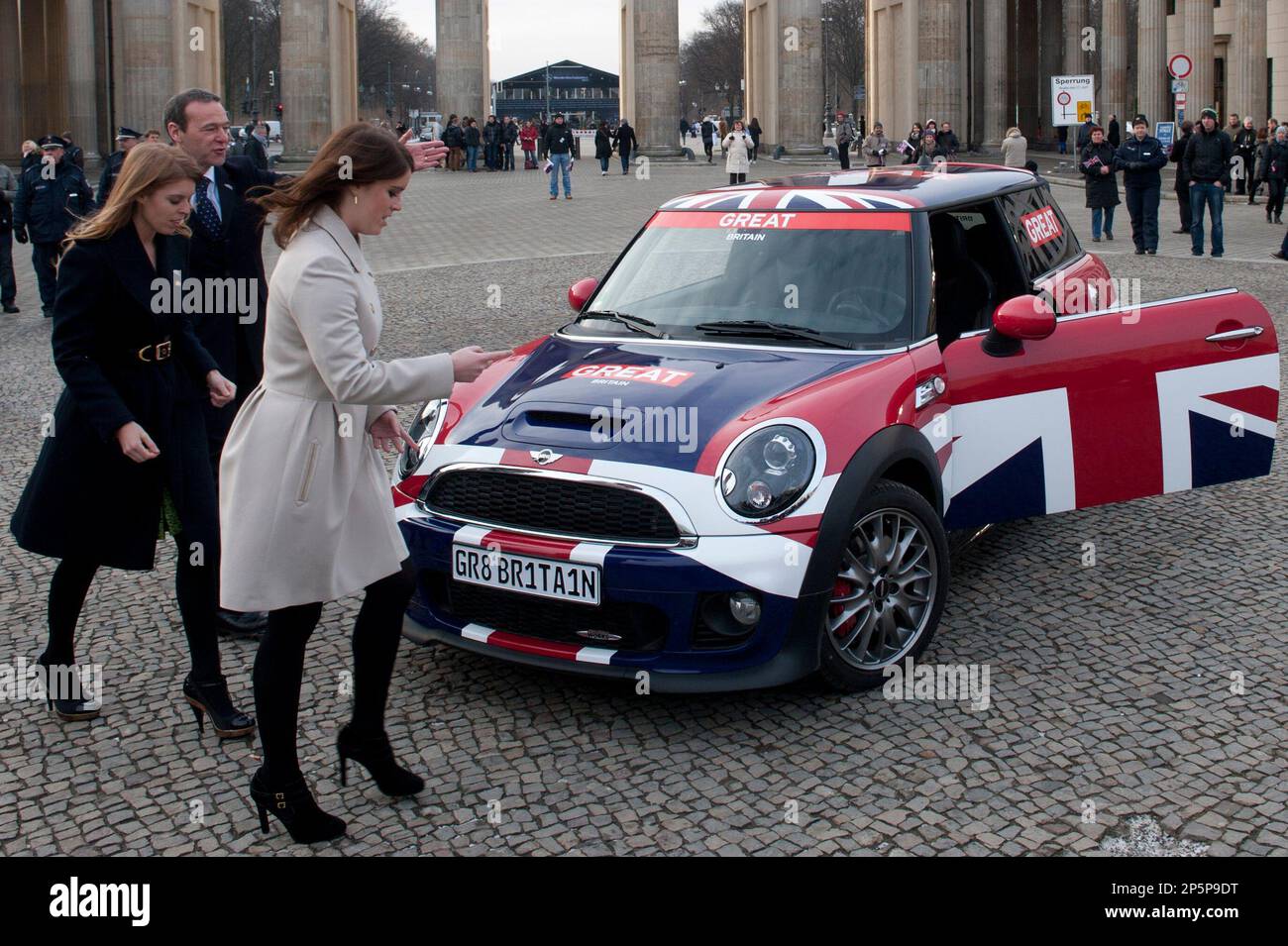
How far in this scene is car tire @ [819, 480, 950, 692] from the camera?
4.79 m

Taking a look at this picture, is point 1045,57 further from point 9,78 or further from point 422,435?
point 422,435

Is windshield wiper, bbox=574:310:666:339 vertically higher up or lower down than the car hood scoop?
higher up

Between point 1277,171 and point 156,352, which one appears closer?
point 156,352

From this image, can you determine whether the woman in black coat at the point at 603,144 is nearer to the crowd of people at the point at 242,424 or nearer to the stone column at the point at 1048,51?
the stone column at the point at 1048,51

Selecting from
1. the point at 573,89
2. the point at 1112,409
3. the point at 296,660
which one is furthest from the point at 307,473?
the point at 573,89

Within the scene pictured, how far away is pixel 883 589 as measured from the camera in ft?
16.3

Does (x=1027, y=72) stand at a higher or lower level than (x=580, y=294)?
higher

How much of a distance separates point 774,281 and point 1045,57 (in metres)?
58.4

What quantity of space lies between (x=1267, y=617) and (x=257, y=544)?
12.8 feet

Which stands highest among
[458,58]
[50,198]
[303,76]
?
[458,58]

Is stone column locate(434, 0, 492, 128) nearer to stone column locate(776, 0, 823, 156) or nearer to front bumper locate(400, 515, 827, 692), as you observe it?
stone column locate(776, 0, 823, 156)

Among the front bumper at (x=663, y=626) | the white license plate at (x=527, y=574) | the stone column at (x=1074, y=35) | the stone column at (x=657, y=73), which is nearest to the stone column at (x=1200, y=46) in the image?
the stone column at (x=1074, y=35)

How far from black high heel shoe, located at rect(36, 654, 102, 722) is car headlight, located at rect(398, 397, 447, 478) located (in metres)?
1.26

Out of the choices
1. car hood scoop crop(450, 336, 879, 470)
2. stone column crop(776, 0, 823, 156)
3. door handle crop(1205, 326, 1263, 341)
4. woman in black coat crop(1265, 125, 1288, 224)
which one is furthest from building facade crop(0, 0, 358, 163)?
door handle crop(1205, 326, 1263, 341)
